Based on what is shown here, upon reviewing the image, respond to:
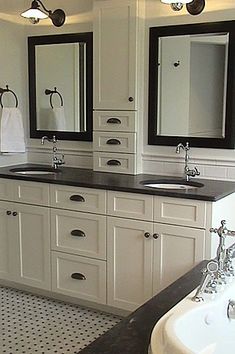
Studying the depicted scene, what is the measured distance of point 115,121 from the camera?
3738 mm

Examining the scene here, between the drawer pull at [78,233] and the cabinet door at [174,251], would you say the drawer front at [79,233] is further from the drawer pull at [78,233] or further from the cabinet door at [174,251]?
the cabinet door at [174,251]

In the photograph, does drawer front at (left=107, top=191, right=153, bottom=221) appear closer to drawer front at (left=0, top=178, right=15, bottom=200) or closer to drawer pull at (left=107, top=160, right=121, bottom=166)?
drawer pull at (left=107, top=160, right=121, bottom=166)

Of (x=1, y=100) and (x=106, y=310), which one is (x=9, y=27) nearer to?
(x=1, y=100)

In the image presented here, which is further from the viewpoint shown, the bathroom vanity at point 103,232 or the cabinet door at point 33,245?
the cabinet door at point 33,245

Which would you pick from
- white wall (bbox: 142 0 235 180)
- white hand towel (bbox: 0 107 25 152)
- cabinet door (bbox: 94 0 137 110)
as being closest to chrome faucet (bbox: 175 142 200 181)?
white wall (bbox: 142 0 235 180)

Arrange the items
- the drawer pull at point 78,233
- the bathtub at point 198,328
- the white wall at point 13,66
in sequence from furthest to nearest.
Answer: the white wall at point 13,66
the drawer pull at point 78,233
the bathtub at point 198,328

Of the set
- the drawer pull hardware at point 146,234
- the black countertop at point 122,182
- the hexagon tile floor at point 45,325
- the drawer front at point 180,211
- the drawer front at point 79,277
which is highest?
the black countertop at point 122,182

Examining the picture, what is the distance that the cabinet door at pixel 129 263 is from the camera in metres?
3.19

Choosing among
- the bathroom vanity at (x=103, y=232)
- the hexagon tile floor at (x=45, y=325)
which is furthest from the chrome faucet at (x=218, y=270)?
the hexagon tile floor at (x=45, y=325)

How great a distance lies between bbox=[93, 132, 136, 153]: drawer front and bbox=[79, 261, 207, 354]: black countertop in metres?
1.28

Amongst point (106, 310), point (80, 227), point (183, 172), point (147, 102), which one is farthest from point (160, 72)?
point (106, 310)

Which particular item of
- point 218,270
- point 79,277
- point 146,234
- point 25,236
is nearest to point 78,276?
point 79,277

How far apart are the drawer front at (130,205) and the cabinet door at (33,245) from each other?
57cm

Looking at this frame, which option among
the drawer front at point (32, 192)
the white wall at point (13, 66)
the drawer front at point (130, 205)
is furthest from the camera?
the white wall at point (13, 66)
